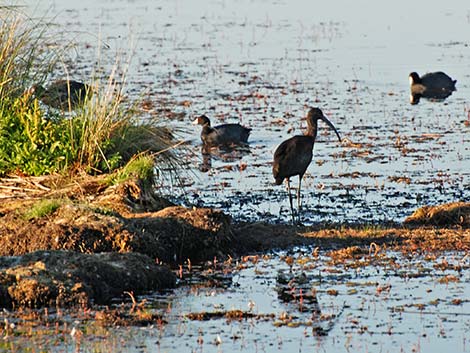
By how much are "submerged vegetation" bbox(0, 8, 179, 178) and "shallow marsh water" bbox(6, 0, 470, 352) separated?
149cm

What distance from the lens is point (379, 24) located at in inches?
1252

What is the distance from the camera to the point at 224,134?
734 inches

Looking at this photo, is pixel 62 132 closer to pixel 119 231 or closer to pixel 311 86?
pixel 119 231

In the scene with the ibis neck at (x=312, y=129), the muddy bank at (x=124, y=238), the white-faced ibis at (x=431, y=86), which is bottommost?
the muddy bank at (x=124, y=238)

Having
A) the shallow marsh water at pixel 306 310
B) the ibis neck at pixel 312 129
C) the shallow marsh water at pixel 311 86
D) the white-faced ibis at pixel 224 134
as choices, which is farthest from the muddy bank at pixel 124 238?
the white-faced ibis at pixel 224 134

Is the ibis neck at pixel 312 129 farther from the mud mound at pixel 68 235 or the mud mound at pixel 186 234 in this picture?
the mud mound at pixel 68 235

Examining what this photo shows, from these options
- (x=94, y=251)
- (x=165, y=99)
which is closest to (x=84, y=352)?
(x=94, y=251)

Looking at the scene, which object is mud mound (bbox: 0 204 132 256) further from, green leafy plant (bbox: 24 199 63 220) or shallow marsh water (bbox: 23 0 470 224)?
shallow marsh water (bbox: 23 0 470 224)

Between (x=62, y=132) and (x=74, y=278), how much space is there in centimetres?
360

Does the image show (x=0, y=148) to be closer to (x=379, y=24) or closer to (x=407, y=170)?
(x=407, y=170)

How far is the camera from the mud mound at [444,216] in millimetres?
12203

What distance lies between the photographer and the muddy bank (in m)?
9.05

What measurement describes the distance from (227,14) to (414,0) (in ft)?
21.4

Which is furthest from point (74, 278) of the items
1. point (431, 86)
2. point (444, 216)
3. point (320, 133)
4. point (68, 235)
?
point (431, 86)
